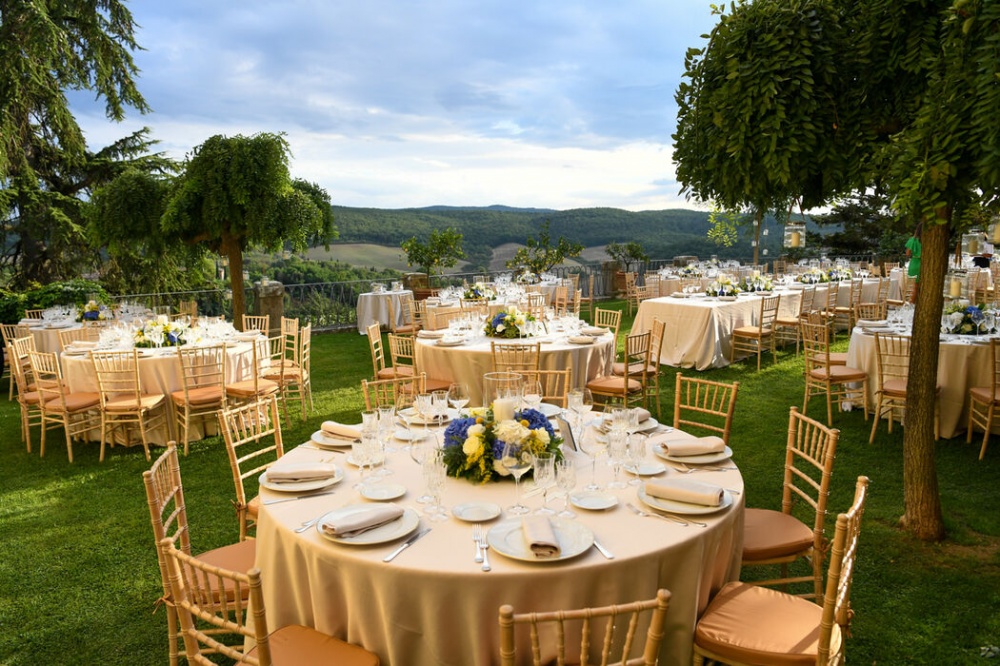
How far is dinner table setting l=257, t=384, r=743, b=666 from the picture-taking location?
1.98 meters

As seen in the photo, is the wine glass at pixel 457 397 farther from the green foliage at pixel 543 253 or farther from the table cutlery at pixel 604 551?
the green foliage at pixel 543 253

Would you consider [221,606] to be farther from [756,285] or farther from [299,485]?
[756,285]

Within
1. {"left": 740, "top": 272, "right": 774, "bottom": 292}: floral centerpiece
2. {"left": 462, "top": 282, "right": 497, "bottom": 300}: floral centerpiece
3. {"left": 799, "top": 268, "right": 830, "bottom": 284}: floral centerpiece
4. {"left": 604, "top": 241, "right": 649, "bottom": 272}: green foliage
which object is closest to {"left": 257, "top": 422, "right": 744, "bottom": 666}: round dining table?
{"left": 462, "top": 282, "right": 497, "bottom": 300}: floral centerpiece

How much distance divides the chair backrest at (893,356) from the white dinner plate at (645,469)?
3.84 metres

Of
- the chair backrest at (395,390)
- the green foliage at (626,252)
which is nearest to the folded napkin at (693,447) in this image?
the chair backrest at (395,390)

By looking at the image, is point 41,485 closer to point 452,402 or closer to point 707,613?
point 452,402

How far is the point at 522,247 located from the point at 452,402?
13.1 metres

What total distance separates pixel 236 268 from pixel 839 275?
11.3 meters

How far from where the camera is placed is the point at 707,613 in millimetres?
2271

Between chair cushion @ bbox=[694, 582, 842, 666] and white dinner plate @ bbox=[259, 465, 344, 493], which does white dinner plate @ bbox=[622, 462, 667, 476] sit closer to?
chair cushion @ bbox=[694, 582, 842, 666]

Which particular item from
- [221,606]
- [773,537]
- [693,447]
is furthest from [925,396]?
[221,606]

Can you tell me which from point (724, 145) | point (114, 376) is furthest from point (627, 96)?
point (114, 376)

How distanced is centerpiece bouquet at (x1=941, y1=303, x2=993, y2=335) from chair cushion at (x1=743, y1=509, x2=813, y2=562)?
4.31 metres

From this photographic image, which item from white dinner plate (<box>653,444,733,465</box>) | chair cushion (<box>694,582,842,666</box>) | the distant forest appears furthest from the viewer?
the distant forest
